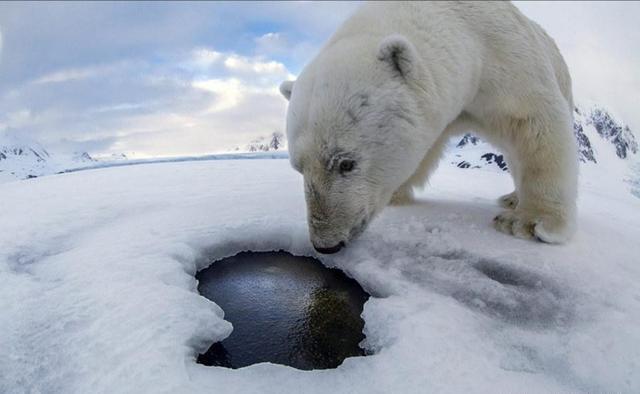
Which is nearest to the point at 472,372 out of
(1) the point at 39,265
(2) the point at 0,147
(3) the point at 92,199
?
(1) the point at 39,265

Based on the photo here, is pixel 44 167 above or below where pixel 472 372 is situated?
below

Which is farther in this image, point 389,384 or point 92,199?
point 92,199

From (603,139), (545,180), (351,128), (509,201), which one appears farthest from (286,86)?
(603,139)

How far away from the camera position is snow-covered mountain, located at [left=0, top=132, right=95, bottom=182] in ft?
528

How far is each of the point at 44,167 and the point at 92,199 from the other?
209202mm

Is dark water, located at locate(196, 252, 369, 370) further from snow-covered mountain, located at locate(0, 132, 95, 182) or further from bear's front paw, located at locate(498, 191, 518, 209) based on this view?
snow-covered mountain, located at locate(0, 132, 95, 182)

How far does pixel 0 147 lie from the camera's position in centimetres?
16612

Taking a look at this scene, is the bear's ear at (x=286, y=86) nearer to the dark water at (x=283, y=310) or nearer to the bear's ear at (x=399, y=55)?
the bear's ear at (x=399, y=55)

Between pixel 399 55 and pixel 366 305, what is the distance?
130 centimetres

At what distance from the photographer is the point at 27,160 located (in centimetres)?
17800

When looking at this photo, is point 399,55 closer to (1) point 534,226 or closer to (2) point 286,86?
(2) point 286,86

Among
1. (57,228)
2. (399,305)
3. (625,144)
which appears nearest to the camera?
(399,305)

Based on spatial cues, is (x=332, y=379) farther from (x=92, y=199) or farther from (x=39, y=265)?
(x=92, y=199)

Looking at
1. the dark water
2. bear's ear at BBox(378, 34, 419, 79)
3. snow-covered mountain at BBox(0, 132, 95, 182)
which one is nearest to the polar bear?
bear's ear at BBox(378, 34, 419, 79)
